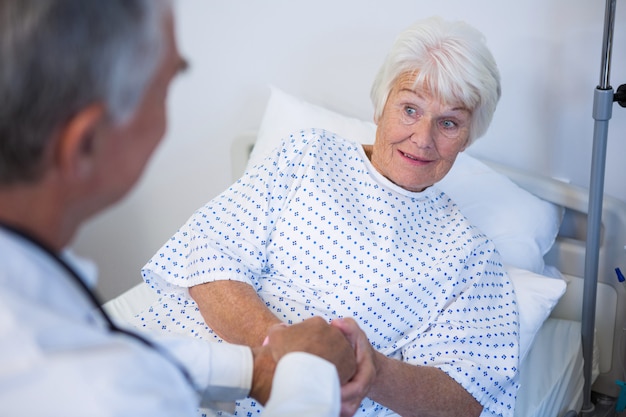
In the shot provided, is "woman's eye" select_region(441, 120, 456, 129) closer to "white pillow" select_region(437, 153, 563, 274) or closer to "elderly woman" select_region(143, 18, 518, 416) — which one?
"elderly woman" select_region(143, 18, 518, 416)

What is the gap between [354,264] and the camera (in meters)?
1.72

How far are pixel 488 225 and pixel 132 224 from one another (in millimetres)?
1436

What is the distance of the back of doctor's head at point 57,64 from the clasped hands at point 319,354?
21.0 inches

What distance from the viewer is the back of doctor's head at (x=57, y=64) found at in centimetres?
72

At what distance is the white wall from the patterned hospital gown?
0.47 metres

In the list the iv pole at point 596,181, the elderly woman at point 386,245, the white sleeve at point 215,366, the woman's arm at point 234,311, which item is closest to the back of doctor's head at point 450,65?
the elderly woman at point 386,245

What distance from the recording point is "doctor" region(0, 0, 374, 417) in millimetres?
734

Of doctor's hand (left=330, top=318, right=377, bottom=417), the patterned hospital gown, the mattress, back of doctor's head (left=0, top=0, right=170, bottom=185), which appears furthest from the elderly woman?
back of doctor's head (left=0, top=0, right=170, bottom=185)

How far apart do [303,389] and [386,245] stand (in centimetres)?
77

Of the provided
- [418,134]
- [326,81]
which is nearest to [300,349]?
[418,134]

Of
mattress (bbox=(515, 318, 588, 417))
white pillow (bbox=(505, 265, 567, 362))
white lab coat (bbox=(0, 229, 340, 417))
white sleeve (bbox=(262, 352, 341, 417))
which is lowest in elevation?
mattress (bbox=(515, 318, 588, 417))

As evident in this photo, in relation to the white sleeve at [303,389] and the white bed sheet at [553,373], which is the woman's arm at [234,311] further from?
the white bed sheet at [553,373]

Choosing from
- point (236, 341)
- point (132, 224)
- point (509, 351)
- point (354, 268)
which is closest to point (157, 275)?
point (236, 341)

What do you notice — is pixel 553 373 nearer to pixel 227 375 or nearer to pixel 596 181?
pixel 596 181
